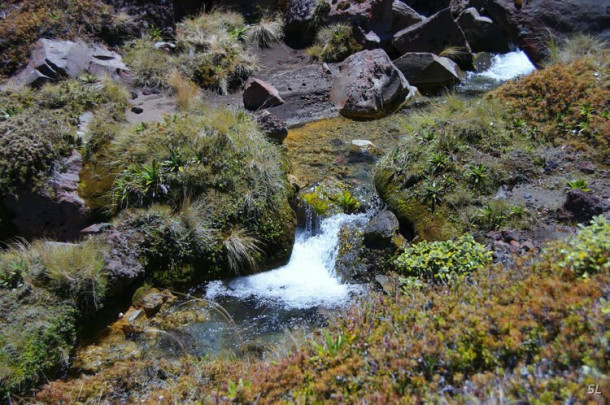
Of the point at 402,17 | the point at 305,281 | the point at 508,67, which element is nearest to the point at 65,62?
the point at 305,281

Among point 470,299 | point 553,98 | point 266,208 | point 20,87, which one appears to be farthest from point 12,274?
point 553,98

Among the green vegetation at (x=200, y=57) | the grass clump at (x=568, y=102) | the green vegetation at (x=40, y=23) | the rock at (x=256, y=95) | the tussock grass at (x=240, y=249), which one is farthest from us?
the green vegetation at (x=200, y=57)

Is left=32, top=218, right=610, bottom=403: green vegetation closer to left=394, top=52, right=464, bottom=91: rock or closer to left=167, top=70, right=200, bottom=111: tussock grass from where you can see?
left=167, top=70, right=200, bottom=111: tussock grass

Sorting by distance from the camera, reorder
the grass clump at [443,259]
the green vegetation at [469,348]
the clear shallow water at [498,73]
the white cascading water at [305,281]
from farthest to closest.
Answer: the clear shallow water at [498,73] < the white cascading water at [305,281] < the grass clump at [443,259] < the green vegetation at [469,348]

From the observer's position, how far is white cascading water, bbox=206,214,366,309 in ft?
22.7

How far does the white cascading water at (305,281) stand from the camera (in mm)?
6906

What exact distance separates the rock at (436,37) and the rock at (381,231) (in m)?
8.27

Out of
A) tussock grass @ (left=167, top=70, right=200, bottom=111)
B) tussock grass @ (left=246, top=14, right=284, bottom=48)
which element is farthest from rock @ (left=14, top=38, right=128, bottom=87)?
tussock grass @ (left=246, top=14, right=284, bottom=48)

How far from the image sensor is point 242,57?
13188mm

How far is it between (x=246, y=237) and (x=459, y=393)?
15.1 ft

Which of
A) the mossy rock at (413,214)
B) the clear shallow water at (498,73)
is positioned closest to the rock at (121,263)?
the mossy rock at (413,214)

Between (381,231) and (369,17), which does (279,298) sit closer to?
(381,231)

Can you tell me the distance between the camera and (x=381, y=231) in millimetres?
7281

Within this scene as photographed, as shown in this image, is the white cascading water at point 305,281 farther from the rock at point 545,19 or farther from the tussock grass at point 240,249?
A: the rock at point 545,19
